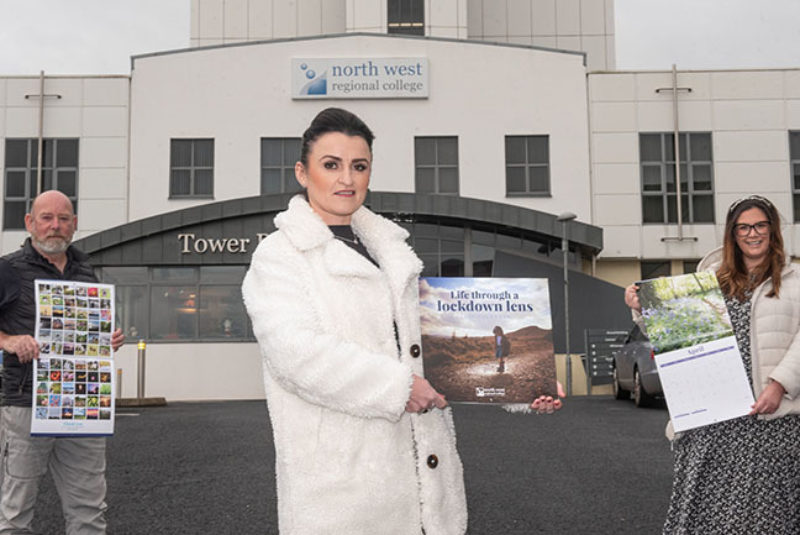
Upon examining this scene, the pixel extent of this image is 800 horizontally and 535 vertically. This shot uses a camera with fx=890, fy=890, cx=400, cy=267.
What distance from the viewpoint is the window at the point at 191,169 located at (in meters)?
26.4

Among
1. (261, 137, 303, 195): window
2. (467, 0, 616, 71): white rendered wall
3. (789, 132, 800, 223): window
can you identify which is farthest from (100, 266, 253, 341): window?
(467, 0, 616, 71): white rendered wall

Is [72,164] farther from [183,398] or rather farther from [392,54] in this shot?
[392,54]

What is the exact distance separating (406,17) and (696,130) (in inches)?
406

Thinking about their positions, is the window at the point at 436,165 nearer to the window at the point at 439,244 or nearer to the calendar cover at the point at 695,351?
the window at the point at 439,244

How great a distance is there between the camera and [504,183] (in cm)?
2609

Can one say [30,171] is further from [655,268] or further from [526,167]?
[655,268]

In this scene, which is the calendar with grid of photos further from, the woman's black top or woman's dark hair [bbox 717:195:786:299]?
woman's dark hair [bbox 717:195:786:299]

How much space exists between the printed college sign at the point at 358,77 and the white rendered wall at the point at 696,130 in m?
5.29

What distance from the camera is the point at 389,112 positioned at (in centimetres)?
2623

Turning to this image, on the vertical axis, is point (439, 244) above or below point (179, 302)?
above

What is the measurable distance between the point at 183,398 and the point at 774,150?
1864cm

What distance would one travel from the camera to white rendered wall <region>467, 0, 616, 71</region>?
36531 mm

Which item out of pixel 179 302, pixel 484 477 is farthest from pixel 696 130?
pixel 484 477

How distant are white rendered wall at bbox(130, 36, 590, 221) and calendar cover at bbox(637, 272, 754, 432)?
71.4 feet
